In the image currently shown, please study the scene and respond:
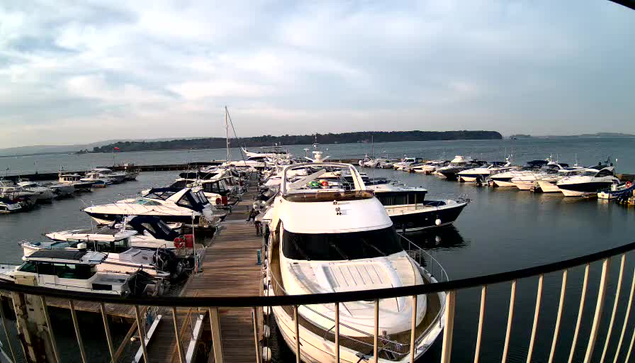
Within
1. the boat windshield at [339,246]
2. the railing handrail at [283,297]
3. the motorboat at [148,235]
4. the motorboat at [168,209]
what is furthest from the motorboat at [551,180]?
the railing handrail at [283,297]

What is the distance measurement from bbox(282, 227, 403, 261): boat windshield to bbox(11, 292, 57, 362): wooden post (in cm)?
550

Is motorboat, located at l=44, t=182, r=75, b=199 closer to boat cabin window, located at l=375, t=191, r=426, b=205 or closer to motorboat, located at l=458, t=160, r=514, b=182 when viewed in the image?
boat cabin window, located at l=375, t=191, r=426, b=205

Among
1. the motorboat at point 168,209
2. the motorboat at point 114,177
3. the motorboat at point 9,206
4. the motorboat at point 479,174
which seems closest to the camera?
the motorboat at point 168,209

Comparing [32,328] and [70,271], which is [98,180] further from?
[32,328]

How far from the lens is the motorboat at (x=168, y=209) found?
21.2 meters

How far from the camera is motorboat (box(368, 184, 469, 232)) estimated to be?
72.3 ft

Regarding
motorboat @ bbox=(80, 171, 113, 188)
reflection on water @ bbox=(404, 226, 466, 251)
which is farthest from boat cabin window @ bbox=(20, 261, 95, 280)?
motorboat @ bbox=(80, 171, 113, 188)

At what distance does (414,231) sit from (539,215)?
11.4 metres

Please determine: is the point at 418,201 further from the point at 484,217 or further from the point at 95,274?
the point at 95,274

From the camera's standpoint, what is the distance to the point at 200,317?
9.06 meters

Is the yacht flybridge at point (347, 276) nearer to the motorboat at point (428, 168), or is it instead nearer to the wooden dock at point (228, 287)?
the wooden dock at point (228, 287)

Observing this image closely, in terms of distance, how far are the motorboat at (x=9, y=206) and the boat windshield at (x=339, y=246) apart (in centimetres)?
3910

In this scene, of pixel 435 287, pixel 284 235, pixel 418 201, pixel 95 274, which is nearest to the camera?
pixel 435 287

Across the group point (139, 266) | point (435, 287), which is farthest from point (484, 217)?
point (435, 287)
